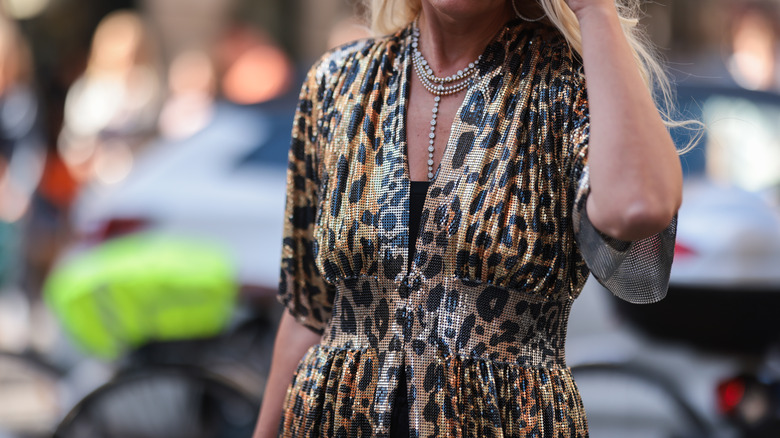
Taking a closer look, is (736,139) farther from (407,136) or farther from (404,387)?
(404,387)

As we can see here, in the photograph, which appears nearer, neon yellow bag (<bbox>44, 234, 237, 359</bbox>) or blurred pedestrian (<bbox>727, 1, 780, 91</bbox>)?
neon yellow bag (<bbox>44, 234, 237, 359</bbox>)

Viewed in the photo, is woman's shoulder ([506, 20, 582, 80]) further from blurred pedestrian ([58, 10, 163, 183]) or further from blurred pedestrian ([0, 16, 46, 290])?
blurred pedestrian ([58, 10, 163, 183])

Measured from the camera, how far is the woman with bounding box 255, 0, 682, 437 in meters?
1.81

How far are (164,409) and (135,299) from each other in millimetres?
577

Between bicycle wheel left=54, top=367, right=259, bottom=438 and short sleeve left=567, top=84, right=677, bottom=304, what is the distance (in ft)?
9.02

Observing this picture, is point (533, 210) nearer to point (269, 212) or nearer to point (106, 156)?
point (269, 212)

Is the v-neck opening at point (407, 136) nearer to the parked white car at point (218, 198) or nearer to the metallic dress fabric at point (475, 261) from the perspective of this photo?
the metallic dress fabric at point (475, 261)

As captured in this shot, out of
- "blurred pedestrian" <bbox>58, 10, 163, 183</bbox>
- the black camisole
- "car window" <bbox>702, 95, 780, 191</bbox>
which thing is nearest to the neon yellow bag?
"car window" <bbox>702, 95, 780, 191</bbox>

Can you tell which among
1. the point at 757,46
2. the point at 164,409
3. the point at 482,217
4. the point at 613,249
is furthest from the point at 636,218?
the point at 757,46

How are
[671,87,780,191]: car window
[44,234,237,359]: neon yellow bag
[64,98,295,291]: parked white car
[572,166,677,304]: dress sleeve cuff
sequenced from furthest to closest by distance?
1. [64,98,295,291]: parked white car
2. [671,87,780,191]: car window
3. [44,234,237,359]: neon yellow bag
4. [572,166,677,304]: dress sleeve cuff

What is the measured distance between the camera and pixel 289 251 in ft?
7.52

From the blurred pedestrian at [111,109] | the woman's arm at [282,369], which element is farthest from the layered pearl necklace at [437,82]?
the blurred pedestrian at [111,109]

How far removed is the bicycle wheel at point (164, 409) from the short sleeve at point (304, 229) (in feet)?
7.22

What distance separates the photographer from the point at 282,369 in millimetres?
2322
